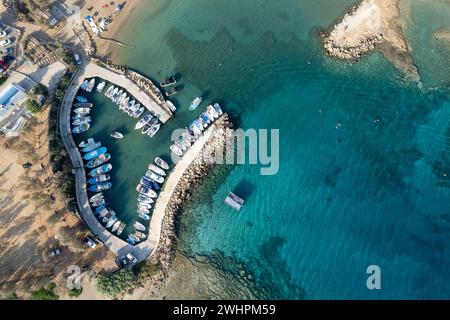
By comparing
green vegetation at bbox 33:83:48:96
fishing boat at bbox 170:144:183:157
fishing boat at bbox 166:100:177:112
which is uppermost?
fishing boat at bbox 166:100:177:112

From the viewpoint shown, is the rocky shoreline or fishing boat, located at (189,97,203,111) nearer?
the rocky shoreline

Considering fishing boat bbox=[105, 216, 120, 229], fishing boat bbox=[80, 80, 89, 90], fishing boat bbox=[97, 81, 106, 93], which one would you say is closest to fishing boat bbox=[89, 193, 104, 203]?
fishing boat bbox=[105, 216, 120, 229]

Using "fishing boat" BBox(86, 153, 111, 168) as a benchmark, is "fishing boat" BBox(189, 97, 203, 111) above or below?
above

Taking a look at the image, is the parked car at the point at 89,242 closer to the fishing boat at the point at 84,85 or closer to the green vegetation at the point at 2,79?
the fishing boat at the point at 84,85

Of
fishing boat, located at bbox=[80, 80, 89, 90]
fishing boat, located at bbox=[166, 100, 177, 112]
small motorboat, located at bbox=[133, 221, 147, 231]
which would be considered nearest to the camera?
small motorboat, located at bbox=[133, 221, 147, 231]

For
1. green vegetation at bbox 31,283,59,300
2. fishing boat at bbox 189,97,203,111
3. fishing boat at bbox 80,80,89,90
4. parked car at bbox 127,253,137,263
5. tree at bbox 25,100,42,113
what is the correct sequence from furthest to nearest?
fishing boat at bbox 80,80,89,90, fishing boat at bbox 189,97,203,111, tree at bbox 25,100,42,113, parked car at bbox 127,253,137,263, green vegetation at bbox 31,283,59,300

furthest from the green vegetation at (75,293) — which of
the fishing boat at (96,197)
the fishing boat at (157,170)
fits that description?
the fishing boat at (157,170)

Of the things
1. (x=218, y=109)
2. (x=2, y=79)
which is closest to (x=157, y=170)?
(x=218, y=109)

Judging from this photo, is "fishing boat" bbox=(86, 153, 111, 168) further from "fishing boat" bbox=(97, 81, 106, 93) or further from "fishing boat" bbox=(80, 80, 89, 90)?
"fishing boat" bbox=(80, 80, 89, 90)
